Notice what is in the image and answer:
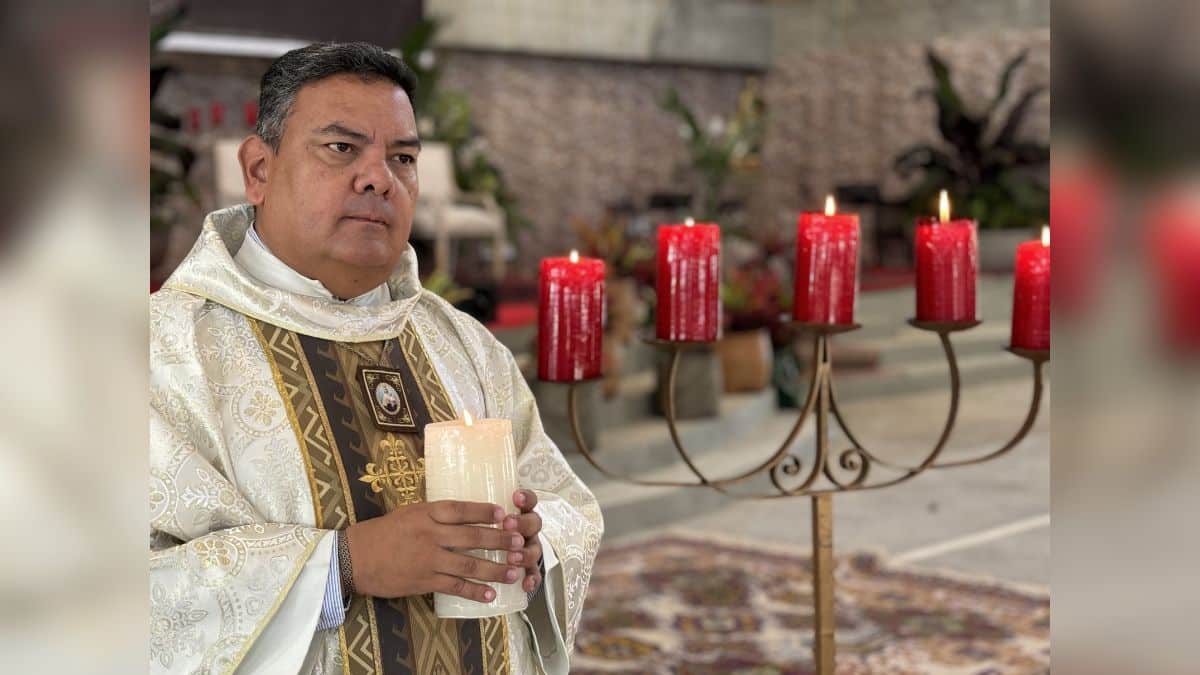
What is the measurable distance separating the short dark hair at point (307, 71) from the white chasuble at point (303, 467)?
145 mm

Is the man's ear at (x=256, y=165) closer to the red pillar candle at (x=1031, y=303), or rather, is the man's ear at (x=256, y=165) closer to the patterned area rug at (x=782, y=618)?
the red pillar candle at (x=1031, y=303)

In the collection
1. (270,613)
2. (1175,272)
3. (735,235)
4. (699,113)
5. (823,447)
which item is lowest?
(270,613)

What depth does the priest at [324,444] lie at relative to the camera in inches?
47.4

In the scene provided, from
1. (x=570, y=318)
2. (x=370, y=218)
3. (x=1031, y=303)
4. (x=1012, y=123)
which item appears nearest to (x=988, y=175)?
(x=1012, y=123)

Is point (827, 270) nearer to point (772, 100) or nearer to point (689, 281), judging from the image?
point (689, 281)

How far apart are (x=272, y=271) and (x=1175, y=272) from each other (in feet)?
3.93

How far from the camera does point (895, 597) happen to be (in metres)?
3.84

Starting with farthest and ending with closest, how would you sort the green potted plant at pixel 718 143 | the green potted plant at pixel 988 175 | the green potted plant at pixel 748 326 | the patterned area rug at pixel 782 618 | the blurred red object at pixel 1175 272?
1. the green potted plant at pixel 718 143
2. the green potted plant at pixel 988 175
3. the green potted plant at pixel 748 326
4. the patterned area rug at pixel 782 618
5. the blurred red object at pixel 1175 272

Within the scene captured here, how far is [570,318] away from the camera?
171 cm

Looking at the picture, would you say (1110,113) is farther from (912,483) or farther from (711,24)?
(711,24)

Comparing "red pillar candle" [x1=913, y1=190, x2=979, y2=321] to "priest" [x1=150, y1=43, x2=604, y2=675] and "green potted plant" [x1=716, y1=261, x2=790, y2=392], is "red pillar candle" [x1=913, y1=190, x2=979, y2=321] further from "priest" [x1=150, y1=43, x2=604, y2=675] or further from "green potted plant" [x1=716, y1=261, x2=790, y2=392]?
"green potted plant" [x1=716, y1=261, x2=790, y2=392]

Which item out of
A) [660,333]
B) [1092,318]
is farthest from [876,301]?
[1092,318]

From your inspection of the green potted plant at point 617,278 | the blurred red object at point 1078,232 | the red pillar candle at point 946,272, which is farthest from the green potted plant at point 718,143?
the blurred red object at point 1078,232

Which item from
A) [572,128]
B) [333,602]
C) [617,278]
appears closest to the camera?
[333,602]
